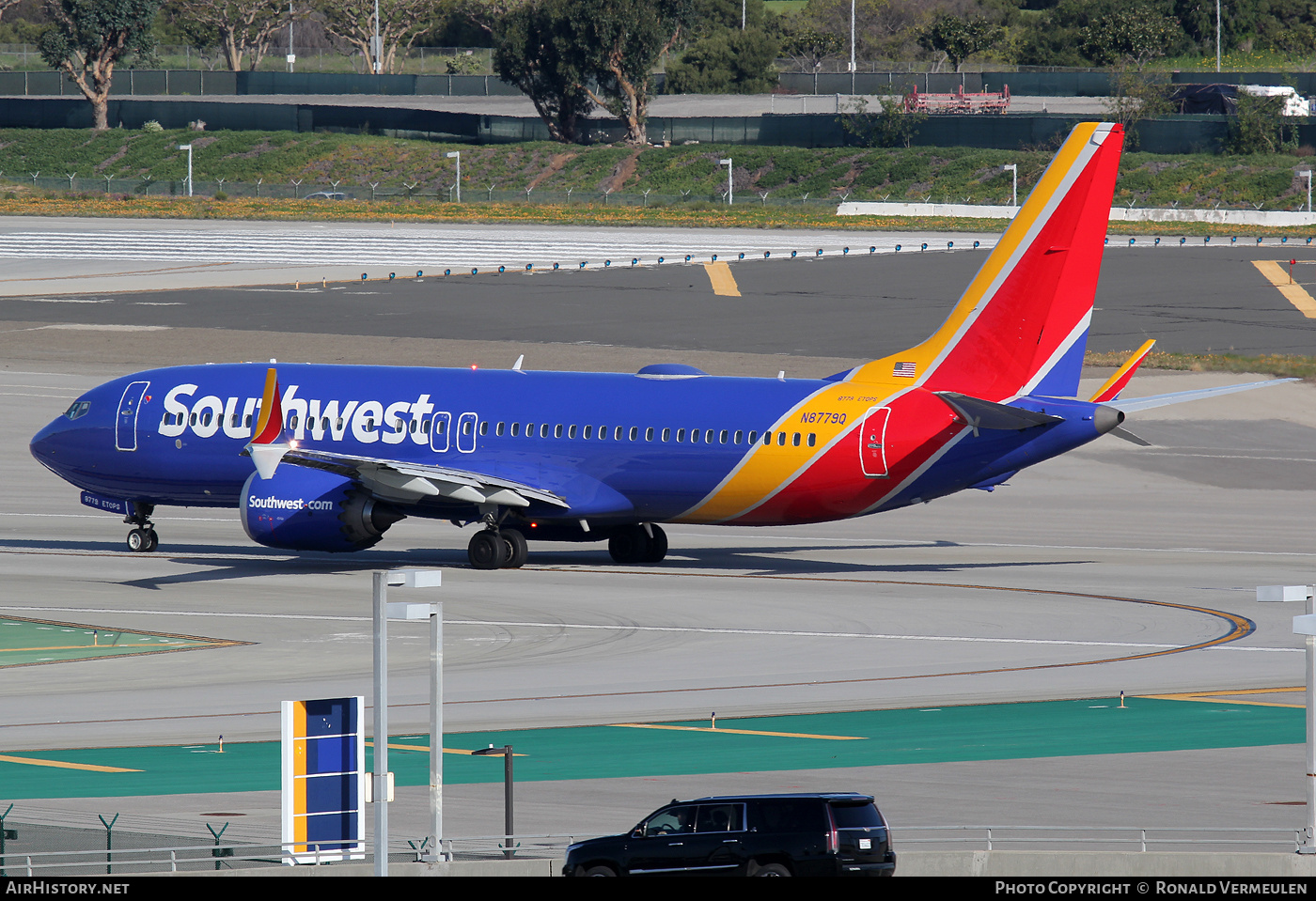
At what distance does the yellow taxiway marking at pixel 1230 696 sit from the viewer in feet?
102

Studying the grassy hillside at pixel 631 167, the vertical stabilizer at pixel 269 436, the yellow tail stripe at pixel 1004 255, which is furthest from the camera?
the grassy hillside at pixel 631 167

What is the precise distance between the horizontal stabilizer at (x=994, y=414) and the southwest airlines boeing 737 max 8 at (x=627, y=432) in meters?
0.04

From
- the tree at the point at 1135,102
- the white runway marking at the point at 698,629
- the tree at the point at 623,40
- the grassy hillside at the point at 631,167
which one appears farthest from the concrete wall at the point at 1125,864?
the tree at the point at 623,40

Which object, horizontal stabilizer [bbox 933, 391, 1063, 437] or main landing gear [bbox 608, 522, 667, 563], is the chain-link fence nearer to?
main landing gear [bbox 608, 522, 667, 563]

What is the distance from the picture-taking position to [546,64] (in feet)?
577

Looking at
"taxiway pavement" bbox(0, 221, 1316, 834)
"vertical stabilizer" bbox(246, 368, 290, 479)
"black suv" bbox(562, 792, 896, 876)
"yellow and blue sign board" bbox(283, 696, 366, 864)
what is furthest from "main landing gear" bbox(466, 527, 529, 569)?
"black suv" bbox(562, 792, 896, 876)

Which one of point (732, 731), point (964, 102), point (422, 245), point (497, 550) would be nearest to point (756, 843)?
point (732, 731)

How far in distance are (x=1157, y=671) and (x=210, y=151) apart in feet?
517

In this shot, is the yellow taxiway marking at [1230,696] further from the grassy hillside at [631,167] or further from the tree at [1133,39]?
the tree at [1133,39]

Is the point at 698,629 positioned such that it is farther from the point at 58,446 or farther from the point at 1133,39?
the point at 1133,39

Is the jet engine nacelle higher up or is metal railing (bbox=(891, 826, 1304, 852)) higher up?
the jet engine nacelle

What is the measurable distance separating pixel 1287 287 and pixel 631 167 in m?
80.8

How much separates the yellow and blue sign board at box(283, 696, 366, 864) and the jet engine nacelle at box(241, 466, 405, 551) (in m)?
23.8

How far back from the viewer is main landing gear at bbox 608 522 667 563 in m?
48.0
